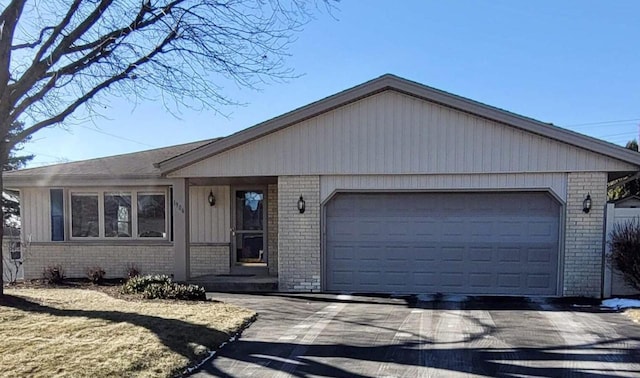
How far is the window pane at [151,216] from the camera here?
11.6 metres

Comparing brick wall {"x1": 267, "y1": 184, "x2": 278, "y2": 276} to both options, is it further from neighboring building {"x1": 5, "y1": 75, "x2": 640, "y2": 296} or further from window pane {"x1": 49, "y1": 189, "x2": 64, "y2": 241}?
window pane {"x1": 49, "y1": 189, "x2": 64, "y2": 241}

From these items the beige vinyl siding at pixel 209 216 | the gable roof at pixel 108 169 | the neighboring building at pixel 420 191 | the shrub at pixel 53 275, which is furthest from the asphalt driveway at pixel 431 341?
the shrub at pixel 53 275

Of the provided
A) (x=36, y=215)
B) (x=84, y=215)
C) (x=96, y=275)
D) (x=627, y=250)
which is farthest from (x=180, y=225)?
(x=627, y=250)

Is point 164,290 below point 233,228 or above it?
below

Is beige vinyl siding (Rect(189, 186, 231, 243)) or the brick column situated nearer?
the brick column

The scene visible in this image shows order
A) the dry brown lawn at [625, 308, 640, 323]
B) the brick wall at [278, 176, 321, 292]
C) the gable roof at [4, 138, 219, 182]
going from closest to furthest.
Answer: the dry brown lawn at [625, 308, 640, 323] < the brick wall at [278, 176, 321, 292] < the gable roof at [4, 138, 219, 182]

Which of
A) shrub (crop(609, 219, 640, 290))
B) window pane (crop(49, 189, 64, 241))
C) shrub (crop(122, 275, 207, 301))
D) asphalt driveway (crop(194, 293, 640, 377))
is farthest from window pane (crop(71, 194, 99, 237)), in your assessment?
shrub (crop(609, 219, 640, 290))

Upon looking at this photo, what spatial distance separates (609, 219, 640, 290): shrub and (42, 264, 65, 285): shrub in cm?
1226

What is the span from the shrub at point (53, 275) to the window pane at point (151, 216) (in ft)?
6.62

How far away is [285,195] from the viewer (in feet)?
31.5

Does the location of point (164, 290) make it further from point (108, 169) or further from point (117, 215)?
point (108, 169)

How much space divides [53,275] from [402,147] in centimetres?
892

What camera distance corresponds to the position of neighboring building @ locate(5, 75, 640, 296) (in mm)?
8766

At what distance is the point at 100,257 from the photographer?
37.6 feet
